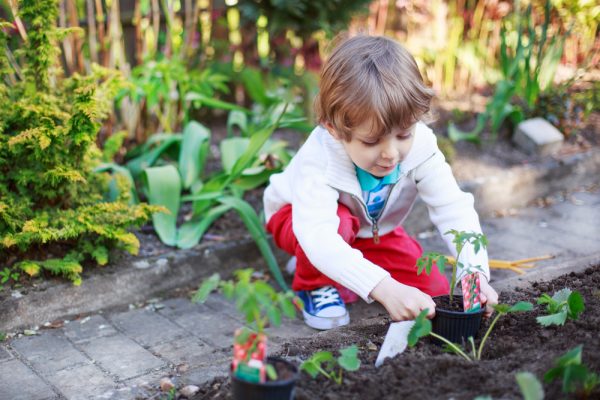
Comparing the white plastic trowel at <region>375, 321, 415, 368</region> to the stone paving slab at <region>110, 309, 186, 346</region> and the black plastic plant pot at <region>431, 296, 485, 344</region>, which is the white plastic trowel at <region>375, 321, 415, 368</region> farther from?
the stone paving slab at <region>110, 309, 186, 346</region>

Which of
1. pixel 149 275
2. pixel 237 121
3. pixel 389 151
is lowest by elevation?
pixel 149 275

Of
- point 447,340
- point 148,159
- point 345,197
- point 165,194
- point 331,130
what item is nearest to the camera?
point 447,340

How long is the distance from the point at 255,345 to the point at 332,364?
32cm

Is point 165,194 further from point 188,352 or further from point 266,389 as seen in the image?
point 266,389

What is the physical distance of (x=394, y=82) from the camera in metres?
2.21

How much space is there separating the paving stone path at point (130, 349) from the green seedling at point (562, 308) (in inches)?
28.7

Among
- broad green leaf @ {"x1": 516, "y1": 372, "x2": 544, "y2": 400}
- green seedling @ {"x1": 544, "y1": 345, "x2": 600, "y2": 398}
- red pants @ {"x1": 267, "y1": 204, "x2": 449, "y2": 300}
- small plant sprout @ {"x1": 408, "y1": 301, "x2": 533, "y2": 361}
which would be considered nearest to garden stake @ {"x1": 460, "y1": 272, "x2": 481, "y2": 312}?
small plant sprout @ {"x1": 408, "y1": 301, "x2": 533, "y2": 361}

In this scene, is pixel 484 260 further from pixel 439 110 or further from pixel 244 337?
pixel 439 110

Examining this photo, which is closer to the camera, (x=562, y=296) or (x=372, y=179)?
(x=562, y=296)

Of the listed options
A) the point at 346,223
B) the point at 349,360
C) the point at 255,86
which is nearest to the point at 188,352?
the point at 346,223

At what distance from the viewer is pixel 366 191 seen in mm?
2584

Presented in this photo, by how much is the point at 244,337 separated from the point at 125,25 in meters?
3.11

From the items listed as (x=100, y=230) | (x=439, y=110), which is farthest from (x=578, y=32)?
(x=100, y=230)

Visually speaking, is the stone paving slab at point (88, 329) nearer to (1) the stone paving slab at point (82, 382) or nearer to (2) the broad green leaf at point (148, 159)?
(1) the stone paving slab at point (82, 382)
